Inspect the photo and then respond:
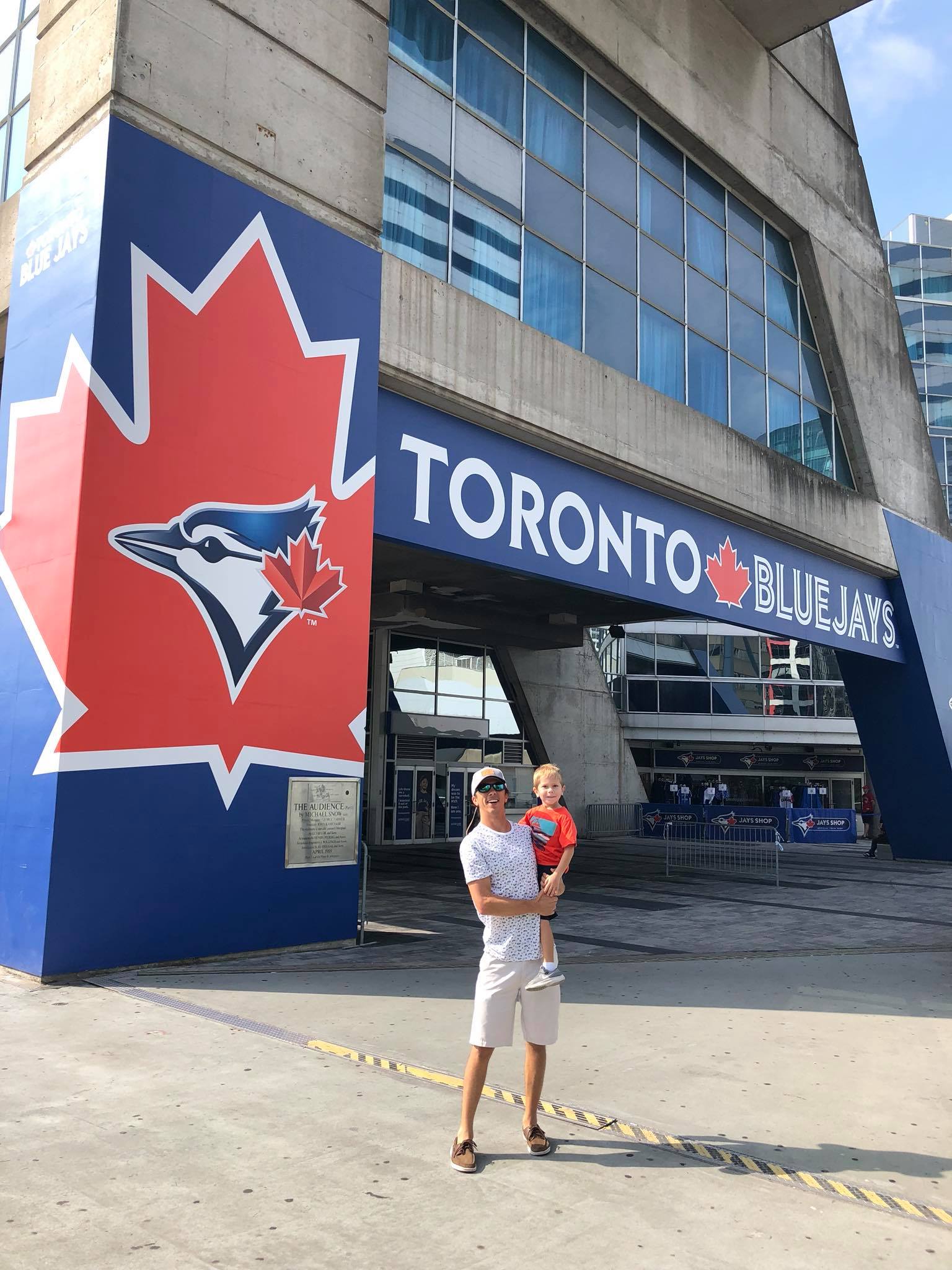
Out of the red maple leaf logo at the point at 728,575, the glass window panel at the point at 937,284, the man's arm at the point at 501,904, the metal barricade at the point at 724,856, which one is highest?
the glass window panel at the point at 937,284

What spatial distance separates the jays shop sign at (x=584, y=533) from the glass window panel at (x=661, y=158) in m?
6.77

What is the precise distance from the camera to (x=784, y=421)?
22.7m

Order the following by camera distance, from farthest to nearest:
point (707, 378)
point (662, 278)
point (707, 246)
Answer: point (707, 246)
point (707, 378)
point (662, 278)

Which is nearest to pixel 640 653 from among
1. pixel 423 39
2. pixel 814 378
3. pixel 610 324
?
pixel 814 378

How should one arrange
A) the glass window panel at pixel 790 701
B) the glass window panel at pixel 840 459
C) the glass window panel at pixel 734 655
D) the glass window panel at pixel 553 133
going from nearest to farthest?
the glass window panel at pixel 553 133 < the glass window panel at pixel 840 459 < the glass window panel at pixel 790 701 < the glass window panel at pixel 734 655

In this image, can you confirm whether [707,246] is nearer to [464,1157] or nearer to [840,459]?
[840,459]

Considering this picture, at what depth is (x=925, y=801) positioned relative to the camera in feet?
84.7

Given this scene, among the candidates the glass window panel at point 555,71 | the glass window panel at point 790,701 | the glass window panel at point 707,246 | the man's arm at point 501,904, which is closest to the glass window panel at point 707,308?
the glass window panel at point 707,246

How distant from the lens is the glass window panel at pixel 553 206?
54.8 feet

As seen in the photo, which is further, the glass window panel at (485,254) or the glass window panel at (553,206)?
the glass window panel at (553,206)

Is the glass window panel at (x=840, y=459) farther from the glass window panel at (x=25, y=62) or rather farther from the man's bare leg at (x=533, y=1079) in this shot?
the man's bare leg at (x=533, y=1079)

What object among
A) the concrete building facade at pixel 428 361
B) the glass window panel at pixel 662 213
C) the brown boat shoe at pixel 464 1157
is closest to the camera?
the brown boat shoe at pixel 464 1157

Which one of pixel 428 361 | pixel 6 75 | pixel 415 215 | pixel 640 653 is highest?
pixel 6 75

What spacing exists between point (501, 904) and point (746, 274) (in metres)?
20.5
